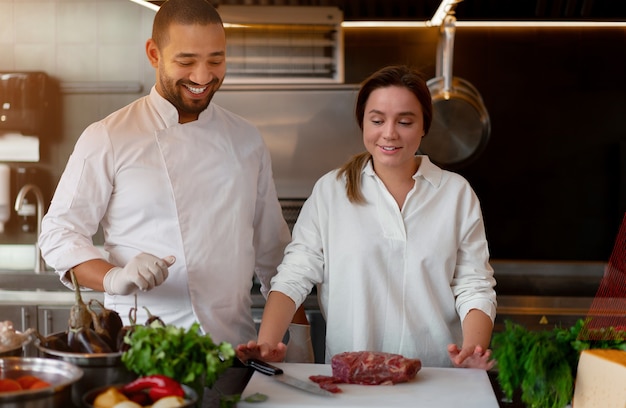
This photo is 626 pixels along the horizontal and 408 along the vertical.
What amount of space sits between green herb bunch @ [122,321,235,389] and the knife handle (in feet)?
1.00

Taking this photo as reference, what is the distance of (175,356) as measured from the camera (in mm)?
1424

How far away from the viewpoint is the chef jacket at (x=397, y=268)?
2.13m

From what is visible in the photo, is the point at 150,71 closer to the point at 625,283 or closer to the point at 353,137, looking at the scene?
the point at 353,137

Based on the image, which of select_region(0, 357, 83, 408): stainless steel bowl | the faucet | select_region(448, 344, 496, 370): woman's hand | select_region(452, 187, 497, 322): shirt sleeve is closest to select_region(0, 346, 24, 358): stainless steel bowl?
select_region(0, 357, 83, 408): stainless steel bowl

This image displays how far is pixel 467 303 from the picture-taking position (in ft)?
6.88

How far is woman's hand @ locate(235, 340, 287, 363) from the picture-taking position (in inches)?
75.0

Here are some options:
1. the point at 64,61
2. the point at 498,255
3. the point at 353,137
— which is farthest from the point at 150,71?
the point at 498,255

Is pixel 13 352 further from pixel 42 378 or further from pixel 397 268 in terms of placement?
pixel 397 268

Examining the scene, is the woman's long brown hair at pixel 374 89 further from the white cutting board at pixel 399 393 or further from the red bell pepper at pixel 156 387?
the red bell pepper at pixel 156 387

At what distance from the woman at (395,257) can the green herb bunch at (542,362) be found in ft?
1.70

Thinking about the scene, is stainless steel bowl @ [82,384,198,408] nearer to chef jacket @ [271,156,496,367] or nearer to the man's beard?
chef jacket @ [271,156,496,367]

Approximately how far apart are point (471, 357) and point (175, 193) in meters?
0.93

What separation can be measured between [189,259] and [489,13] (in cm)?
256

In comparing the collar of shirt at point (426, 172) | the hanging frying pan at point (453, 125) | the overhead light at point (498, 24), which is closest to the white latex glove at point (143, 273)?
the collar of shirt at point (426, 172)
